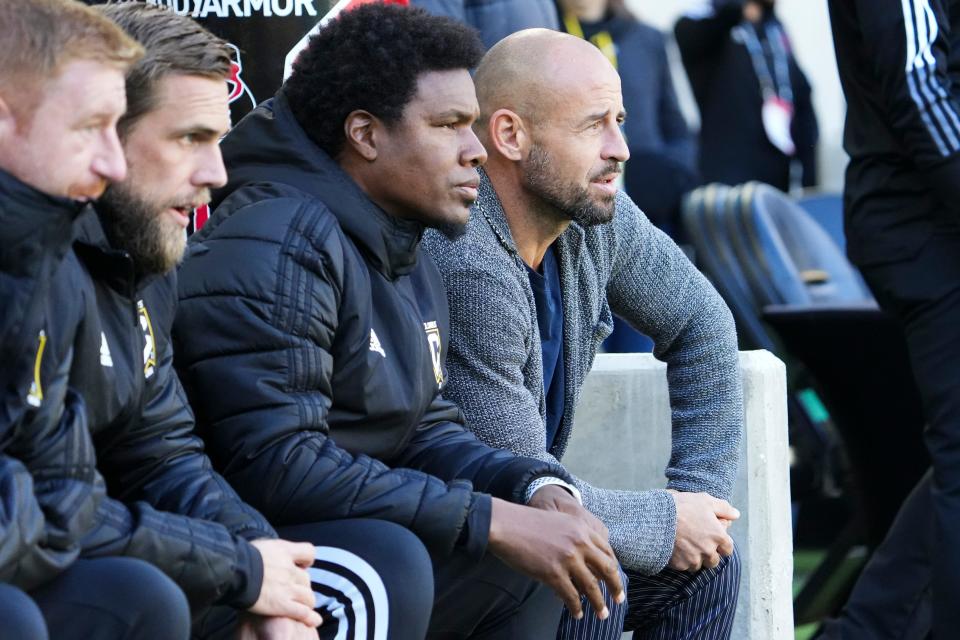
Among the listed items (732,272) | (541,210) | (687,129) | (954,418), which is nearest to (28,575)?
(541,210)

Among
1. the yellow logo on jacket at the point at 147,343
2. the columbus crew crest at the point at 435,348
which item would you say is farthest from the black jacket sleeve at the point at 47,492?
the columbus crew crest at the point at 435,348

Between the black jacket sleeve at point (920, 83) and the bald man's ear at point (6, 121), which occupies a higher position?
the bald man's ear at point (6, 121)

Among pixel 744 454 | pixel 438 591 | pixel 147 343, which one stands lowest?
pixel 744 454

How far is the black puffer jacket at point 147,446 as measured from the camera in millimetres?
2586

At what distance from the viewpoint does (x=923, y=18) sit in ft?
13.8

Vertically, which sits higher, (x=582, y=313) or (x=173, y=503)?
(x=173, y=503)

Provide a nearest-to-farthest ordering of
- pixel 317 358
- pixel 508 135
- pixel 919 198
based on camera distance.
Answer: pixel 317 358 < pixel 508 135 < pixel 919 198

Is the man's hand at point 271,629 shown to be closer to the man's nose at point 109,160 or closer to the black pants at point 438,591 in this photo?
the black pants at point 438,591

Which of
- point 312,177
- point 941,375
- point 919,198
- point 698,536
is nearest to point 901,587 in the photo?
point 941,375

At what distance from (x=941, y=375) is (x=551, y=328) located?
41.3 inches

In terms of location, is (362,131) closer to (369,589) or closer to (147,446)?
(147,446)

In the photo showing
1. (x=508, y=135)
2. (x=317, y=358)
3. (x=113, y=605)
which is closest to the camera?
(x=113, y=605)

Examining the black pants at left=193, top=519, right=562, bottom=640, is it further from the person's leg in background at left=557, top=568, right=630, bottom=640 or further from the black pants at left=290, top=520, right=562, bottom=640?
the person's leg in background at left=557, top=568, right=630, bottom=640

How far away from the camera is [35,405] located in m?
2.43
